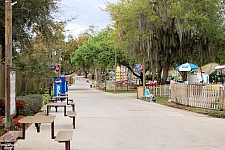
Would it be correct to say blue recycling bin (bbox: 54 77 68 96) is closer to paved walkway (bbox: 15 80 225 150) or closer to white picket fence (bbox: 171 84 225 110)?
white picket fence (bbox: 171 84 225 110)

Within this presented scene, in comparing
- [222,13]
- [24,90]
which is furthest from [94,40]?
[24,90]

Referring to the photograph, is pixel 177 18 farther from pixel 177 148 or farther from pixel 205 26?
pixel 177 148

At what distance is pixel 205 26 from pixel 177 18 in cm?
234

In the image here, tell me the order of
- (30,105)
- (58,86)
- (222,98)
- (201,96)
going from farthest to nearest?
(58,86), (201,96), (222,98), (30,105)

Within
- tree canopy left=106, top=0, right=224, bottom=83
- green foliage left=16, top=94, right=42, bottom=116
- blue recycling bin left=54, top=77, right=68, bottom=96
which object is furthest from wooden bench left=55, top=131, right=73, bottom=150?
tree canopy left=106, top=0, right=224, bottom=83

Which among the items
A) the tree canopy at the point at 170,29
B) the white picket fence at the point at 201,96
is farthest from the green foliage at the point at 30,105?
the tree canopy at the point at 170,29

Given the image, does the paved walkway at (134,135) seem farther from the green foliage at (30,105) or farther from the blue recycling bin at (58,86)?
the blue recycling bin at (58,86)

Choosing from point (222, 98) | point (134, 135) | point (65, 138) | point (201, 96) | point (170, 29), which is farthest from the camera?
point (170, 29)

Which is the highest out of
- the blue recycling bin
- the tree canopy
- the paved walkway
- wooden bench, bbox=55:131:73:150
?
the tree canopy

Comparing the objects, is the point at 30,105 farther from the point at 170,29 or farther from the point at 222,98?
the point at 170,29

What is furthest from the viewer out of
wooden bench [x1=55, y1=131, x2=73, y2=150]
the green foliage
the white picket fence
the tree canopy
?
the tree canopy

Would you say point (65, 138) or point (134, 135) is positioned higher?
point (65, 138)

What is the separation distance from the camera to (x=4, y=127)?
865cm

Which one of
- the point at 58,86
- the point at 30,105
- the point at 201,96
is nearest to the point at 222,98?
the point at 201,96
